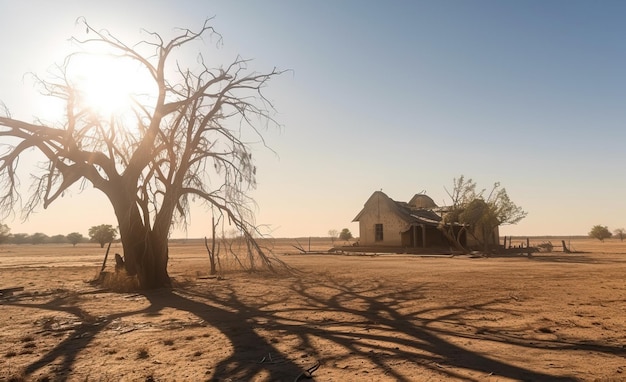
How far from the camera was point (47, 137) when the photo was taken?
1524cm

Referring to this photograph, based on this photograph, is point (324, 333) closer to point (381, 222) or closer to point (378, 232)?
point (381, 222)

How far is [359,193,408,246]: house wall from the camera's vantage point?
4231 cm

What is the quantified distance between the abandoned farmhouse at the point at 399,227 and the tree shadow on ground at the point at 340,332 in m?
28.3

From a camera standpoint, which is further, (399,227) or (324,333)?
(399,227)

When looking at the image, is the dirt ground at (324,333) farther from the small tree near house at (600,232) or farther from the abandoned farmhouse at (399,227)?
the small tree near house at (600,232)

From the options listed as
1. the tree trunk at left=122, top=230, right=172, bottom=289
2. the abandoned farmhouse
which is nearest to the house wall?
the abandoned farmhouse

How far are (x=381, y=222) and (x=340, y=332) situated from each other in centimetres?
3601

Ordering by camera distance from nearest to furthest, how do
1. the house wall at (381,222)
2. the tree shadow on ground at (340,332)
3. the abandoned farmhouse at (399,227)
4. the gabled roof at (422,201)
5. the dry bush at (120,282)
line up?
1. the tree shadow on ground at (340,332)
2. the dry bush at (120,282)
3. the abandoned farmhouse at (399,227)
4. the house wall at (381,222)
5. the gabled roof at (422,201)

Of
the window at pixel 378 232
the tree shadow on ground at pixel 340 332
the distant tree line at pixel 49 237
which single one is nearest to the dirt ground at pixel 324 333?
the tree shadow on ground at pixel 340 332

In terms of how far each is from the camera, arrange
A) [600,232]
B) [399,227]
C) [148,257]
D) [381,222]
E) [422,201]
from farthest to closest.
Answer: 1. [600,232]
2. [422,201]
3. [381,222]
4. [399,227]
5. [148,257]

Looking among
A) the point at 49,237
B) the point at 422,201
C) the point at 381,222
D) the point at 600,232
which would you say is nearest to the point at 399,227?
the point at 381,222

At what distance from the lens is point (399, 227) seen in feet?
138

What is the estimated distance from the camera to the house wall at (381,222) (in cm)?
4231

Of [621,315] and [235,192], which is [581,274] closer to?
[621,315]
